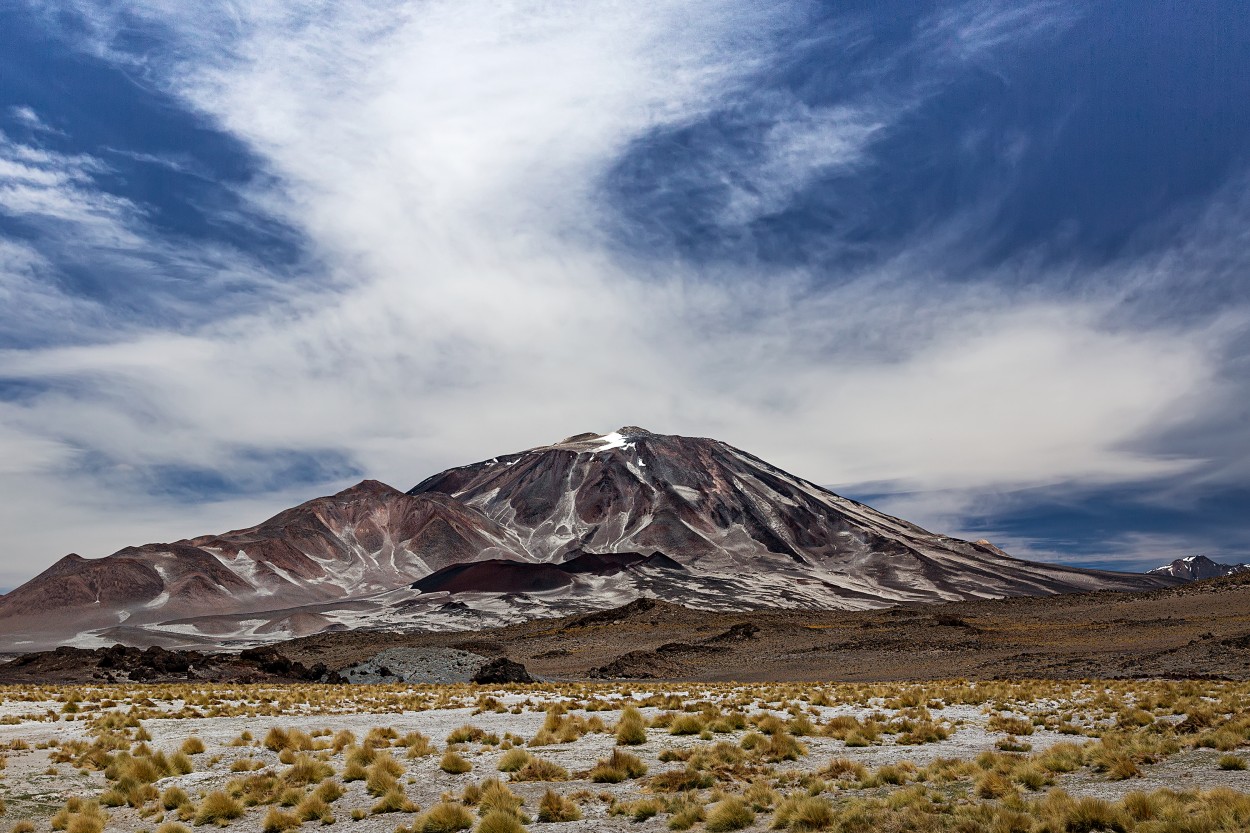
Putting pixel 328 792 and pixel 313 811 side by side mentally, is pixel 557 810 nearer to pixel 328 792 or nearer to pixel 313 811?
pixel 313 811

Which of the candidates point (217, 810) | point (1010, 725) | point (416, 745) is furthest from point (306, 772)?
point (1010, 725)

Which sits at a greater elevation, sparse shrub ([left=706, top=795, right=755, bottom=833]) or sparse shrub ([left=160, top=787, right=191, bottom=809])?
sparse shrub ([left=706, top=795, right=755, bottom=833])

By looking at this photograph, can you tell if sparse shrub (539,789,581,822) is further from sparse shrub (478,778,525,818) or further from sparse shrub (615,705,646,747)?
sparse shrub (615,705,646,747)

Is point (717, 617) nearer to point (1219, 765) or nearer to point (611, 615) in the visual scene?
point (611, 615)

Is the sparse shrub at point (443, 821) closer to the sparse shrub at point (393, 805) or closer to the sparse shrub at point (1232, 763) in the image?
the sparse shrub at point (393, 805)

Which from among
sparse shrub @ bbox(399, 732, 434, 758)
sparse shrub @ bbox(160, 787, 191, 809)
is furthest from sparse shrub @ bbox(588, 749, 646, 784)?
sparse shrub @ bbox(160, 787, 191, 809)

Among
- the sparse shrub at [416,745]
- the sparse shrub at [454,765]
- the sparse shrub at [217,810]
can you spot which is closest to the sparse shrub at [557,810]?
the sparse shrub at [454,765]

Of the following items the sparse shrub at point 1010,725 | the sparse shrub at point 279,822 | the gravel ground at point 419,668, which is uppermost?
the sparse shrub at point 279,822

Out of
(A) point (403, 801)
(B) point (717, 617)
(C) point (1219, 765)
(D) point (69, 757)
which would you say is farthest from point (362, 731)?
(B) point (717, 617)

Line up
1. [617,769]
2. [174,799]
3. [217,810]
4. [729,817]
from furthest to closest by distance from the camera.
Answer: [617,769] < [174,799] < [217,810] < [729,817]

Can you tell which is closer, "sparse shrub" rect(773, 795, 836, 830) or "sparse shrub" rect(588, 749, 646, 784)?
"sparse shrub" rect(773, 795, 836, 830)

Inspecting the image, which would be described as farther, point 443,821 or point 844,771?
point 844,771

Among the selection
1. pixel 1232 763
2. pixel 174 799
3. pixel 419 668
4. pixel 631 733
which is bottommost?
pixel 419 668

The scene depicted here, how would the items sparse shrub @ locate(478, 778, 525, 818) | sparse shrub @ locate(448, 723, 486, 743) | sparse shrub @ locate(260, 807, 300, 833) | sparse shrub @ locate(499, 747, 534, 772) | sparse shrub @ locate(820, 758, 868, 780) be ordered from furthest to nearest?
sparse shrub @ locate(448, 723, 486, 743), sparse shrub @ locate(499, 747, 534, 772), sparse shrub @ locate(820, 758, 868, 780), sparse shrub @ locate(260, 807, 300, 833), sparse shrub @ locate(478, 778, 525, 818)
